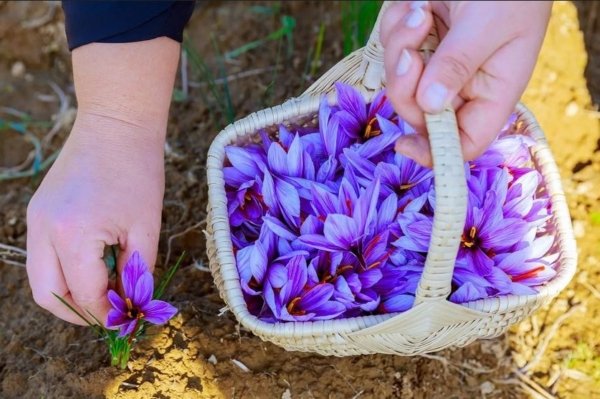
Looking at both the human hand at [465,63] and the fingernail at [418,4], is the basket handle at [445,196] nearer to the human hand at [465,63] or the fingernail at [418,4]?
the human hand at [465,63]

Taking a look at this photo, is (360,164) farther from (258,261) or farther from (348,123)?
(258,261)

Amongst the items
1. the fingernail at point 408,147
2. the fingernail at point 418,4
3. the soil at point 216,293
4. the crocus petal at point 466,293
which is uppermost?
the fingernail at point 418,4

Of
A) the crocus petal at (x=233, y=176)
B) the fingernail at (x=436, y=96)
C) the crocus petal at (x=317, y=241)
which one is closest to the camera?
the fingernail at (x=436, y=96)

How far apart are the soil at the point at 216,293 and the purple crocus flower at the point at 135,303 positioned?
0.22 meters

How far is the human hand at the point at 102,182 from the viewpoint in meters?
1.07

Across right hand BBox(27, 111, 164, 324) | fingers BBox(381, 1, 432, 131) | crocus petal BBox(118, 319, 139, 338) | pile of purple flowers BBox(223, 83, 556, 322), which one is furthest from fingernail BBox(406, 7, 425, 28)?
crocus petal BBox(118, 319, 139, 338)

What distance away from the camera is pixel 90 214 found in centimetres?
108

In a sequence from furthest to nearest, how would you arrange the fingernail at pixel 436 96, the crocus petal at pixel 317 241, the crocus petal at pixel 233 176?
the crocus petal at pixel 233 176 < the crocus petal at pixel 317 241 < the fingernail at pixel 436 96

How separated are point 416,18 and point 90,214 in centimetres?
56

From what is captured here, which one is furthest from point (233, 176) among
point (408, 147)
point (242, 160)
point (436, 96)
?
point (436, 96)

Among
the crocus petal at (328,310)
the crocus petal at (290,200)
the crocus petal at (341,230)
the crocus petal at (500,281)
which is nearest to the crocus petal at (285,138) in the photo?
the crocus petal at (290,200)

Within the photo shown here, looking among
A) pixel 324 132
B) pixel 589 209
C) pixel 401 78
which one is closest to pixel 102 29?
pixel 324 132

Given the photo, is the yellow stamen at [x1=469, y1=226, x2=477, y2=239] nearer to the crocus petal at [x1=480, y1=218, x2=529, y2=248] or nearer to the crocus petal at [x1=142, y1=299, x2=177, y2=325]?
the crocus petal at [x1=480, y1=218, x2=529, y2=248]

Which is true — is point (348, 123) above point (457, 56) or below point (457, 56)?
below
